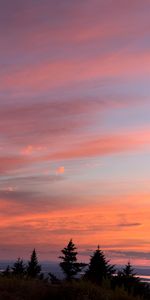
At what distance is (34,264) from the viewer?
54.7 m

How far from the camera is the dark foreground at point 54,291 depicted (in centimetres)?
1474

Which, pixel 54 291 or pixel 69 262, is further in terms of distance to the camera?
pixel 69 262

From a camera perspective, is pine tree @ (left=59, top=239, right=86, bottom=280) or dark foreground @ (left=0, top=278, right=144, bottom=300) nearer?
dark foreground @ (left=0, top=278, right=144, bottom=300)

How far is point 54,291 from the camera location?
15.1m

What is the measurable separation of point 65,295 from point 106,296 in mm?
1332

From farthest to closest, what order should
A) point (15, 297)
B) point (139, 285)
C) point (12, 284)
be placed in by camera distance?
point (139, 285) → point (12, 284) → point (15, 297)

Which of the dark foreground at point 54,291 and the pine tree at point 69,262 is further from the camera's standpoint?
the pine tree at point 69,262

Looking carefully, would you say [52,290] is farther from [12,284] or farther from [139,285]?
[139,285]

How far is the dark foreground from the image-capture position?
14.7 meters

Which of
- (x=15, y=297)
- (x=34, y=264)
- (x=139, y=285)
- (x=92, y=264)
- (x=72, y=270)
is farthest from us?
(x=34, y=264)

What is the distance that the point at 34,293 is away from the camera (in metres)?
14.9

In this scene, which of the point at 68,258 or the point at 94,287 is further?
the point at 68,258

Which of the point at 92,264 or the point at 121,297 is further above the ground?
the point at 92,264

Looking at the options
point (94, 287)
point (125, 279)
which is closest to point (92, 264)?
point (125, 279)
